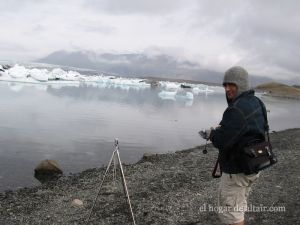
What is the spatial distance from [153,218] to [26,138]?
11347 mm

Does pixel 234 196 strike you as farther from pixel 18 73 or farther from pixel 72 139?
pixel 18 73

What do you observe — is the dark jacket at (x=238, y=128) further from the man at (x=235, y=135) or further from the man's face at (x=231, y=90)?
the man's face at (x=231, y=90)

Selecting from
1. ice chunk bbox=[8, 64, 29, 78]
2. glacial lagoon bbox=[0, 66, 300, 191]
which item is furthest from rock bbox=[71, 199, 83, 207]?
ice chunk bbox=[8, 64, 29, 78]

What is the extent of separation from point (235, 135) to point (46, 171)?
874 centimetres

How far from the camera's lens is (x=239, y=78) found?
4.49 meters

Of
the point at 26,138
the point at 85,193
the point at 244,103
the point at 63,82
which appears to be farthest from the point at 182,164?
the point at 63,82

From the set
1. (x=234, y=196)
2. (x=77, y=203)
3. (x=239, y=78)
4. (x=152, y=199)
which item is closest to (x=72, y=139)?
(x=77, y=203)

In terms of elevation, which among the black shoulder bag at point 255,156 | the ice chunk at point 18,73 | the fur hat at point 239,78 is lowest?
the ice chunk at point 18,73

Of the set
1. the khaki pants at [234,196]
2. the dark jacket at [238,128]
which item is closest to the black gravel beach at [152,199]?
the khaki pants at [234,196]

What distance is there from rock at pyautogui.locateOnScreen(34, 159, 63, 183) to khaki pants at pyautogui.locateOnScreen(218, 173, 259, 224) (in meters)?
8.14

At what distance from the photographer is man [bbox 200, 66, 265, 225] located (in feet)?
13.9

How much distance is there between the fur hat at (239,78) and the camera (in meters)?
4.49

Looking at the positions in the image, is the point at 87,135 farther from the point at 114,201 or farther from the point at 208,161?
the point at 114,201

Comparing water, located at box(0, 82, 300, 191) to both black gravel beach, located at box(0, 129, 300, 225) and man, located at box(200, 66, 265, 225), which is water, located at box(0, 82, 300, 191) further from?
man, located at box(200, 66, 265, 225)
